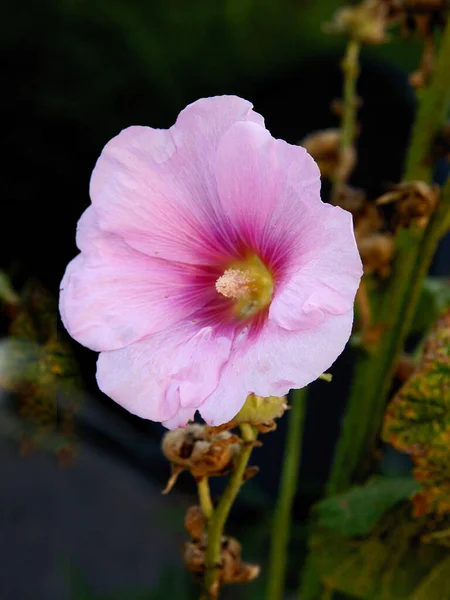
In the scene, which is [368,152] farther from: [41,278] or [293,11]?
[41,278]

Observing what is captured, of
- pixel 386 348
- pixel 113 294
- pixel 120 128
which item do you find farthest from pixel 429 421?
pixel 120 128

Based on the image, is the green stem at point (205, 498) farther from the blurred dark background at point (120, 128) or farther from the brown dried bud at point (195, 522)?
the blurred dark background at point (120, 128)

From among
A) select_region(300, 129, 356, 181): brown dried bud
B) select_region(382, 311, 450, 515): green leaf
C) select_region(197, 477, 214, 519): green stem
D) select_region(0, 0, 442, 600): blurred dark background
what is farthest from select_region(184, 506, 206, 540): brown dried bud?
select_region(0, 0, 442, 600): blurred dark background

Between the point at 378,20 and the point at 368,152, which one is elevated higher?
the point at 368,152

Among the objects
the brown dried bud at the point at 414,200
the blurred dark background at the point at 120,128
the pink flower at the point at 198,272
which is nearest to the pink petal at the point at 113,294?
the pink flower at the point at 198,272

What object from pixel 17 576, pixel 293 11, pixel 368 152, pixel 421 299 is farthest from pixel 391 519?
pixel 293 11

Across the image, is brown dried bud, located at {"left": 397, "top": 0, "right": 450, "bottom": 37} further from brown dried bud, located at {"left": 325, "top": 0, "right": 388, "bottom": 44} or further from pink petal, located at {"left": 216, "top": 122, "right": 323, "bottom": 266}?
pink petal, located at {"left": 216, "top": 122, "right": 323, "bottom": 266}

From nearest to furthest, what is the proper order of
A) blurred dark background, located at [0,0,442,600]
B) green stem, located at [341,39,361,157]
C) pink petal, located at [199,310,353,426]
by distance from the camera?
pink petal, located at [199,310,353,426] → green stem, located at [341,39,361,157] → blurred dark background, located at [0,0,442,600]
